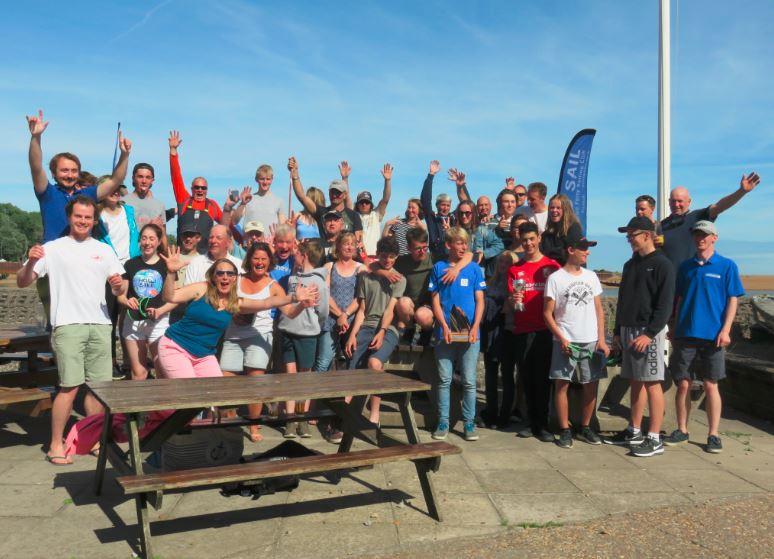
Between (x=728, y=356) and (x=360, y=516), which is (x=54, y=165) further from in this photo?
(x=728, y=356)

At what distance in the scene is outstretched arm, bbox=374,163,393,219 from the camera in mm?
8625

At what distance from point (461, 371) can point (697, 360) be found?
2.15 meters

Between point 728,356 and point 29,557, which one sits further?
point 728,356

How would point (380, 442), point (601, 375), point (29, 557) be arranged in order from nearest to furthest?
1. point (29, 557)
2. point (380, 442)
3. point (601, 375)

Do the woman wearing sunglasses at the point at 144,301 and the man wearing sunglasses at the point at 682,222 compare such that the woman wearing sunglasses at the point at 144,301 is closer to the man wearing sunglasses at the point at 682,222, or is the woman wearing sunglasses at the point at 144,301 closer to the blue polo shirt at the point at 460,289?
the blue polo shirt at the point at 460,289

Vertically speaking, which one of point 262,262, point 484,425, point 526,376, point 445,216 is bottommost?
point 484,425

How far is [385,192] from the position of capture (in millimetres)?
8742

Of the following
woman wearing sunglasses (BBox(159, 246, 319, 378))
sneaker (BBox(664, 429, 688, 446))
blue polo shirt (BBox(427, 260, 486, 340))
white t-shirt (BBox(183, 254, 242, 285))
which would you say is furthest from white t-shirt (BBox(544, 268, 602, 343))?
white t-shirt (BBox(183, 254, 242, 285))

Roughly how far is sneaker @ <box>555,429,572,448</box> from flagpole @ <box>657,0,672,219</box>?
12.2 feet

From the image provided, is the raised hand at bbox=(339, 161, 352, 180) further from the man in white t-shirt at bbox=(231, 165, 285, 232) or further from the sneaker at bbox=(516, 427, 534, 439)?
the sneaker at bbox=(516, 427, 534, 439)

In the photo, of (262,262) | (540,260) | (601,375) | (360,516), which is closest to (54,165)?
(262,262)

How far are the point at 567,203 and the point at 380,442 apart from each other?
3.29 meters

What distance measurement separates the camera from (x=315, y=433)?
20.1ft

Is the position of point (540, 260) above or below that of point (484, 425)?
above
